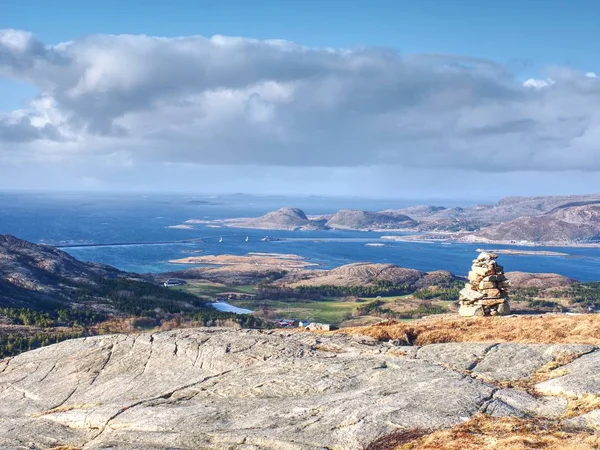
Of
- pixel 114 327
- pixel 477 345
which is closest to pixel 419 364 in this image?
pixel 477 345

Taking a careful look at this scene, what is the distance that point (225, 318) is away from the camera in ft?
336

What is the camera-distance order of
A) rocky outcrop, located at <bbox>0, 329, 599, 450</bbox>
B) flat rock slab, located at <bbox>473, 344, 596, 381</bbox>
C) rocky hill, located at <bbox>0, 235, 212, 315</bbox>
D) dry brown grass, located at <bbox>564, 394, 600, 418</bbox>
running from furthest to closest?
rocky hill, located at <bbox>0, 235, 212, 315</bbox> → flat rock slab, located at <bbox>473, 344, 596, 381</bbox> → rocky outcrop, located at <bbox>0, 329, 599, 450</bbox> → dry brown grass, located at <bbox>564, 394, 600, 418</bbox>

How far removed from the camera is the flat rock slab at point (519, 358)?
29.8m

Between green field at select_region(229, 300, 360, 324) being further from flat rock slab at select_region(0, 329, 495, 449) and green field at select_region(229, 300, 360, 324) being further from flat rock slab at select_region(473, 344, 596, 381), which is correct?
flat rock slab at select_region(473, 344, 596, 381)

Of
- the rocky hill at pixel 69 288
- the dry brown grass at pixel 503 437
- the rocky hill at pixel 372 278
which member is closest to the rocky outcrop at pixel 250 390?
the dry brown grass at pixel 503 437

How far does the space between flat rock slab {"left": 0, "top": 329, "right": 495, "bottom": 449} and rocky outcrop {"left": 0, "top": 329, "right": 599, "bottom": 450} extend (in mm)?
68

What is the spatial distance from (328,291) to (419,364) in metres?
120

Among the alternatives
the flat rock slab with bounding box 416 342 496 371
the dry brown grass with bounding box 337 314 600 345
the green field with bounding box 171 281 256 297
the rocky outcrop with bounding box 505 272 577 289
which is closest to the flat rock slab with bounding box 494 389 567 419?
the flat rock slab with bounding box 416 342 496 371

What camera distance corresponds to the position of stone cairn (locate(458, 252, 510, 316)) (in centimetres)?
4828

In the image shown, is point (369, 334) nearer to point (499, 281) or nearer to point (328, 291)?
point (499, 281)

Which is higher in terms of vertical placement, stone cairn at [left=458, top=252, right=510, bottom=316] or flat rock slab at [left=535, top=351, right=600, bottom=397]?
stone cairn at [left=458, top=252, right=510, bottom=316]

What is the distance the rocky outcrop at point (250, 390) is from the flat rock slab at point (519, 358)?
0.09 metres

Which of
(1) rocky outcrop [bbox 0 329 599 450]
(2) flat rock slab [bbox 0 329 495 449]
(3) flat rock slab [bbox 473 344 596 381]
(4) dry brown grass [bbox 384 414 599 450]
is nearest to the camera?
(4) dry brown grass [bbox 384 414 599 450]

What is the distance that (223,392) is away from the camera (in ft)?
97.1
